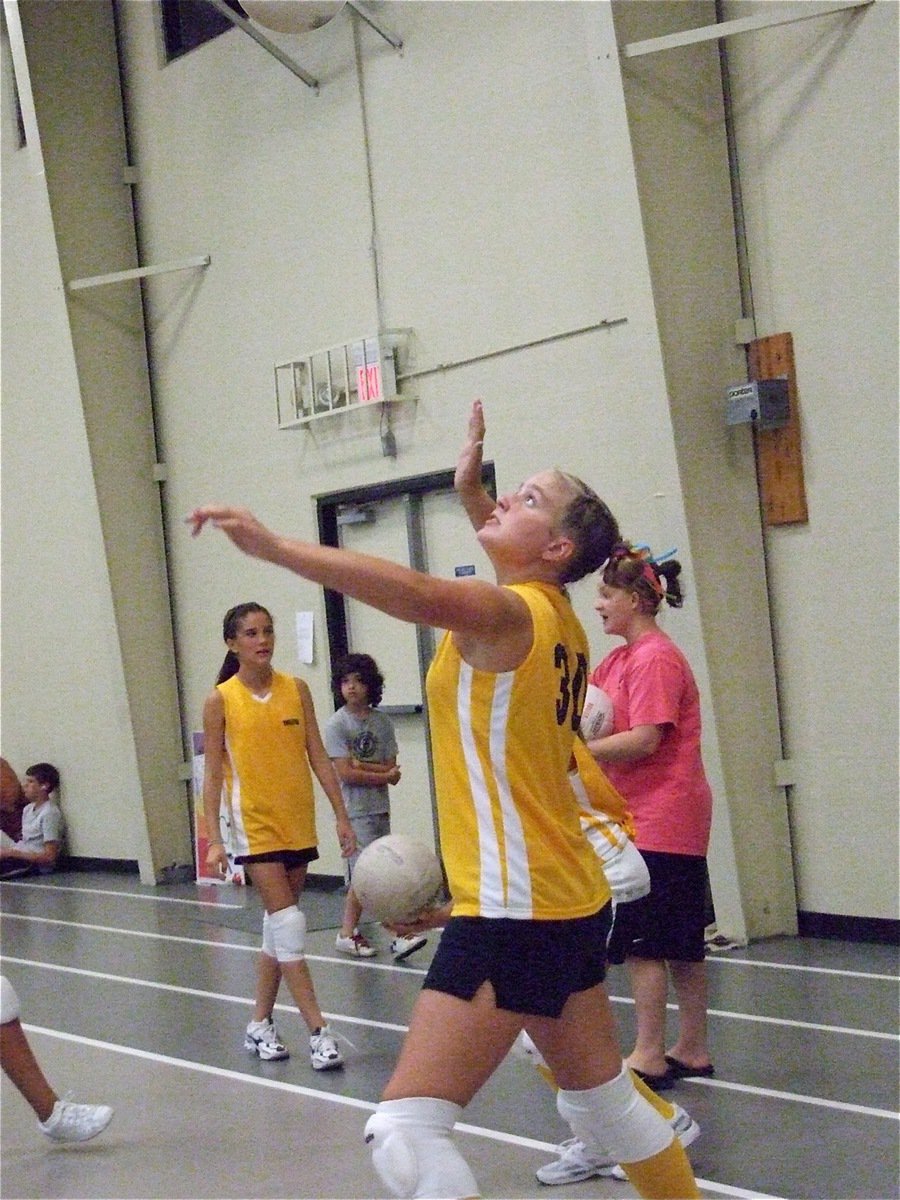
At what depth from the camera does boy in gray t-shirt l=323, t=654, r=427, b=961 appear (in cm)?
755

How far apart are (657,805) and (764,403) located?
120 inches

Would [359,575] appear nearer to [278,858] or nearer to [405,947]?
[278,858]

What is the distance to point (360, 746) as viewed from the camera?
25.0 ft

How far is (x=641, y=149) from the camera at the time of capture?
712cm

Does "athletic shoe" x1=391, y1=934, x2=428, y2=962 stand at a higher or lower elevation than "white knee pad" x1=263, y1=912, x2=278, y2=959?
lower

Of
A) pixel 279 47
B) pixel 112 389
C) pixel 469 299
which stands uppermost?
pixel 279 47

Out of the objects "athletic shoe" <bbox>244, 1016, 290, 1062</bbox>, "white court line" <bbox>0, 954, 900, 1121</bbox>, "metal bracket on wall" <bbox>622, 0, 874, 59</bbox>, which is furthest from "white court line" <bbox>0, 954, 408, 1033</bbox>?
"metal bracket on wall" <bbox>622, 0, 874, 59</bbox>

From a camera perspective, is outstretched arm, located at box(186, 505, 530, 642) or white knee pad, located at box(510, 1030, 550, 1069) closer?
outstretched arm, located at box(186, 505, 530, 642)

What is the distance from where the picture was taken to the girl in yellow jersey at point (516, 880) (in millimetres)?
2490

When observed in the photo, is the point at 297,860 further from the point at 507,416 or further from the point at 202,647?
the point at 202,647

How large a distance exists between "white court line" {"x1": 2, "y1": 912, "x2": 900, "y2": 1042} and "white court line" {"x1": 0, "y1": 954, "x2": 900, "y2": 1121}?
0.77 m

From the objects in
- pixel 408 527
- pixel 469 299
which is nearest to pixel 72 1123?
pixel 408 527

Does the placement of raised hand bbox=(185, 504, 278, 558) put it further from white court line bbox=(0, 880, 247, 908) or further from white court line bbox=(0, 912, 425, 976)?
white court line bbox=(0, 880, 247, 908)

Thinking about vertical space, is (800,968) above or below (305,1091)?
below
